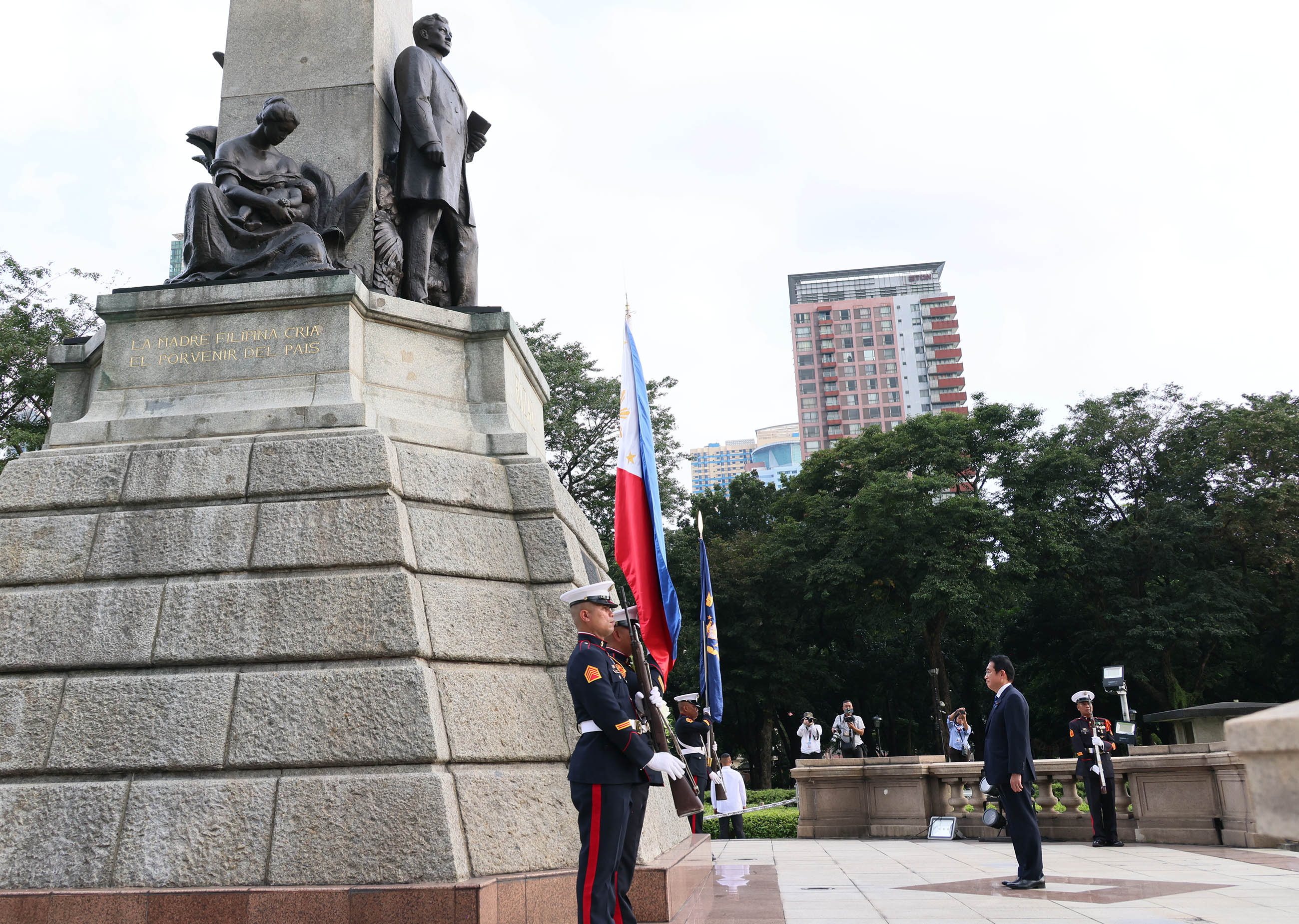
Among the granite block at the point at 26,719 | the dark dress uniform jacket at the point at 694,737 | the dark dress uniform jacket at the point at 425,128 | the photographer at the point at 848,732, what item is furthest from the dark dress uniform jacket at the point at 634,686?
the photographer at the point at 848,732

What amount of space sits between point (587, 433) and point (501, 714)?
78.4 feet

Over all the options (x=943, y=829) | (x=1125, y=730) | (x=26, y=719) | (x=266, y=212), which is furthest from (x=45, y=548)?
(x=1125, y=730)

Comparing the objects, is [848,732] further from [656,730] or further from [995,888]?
[656,730]

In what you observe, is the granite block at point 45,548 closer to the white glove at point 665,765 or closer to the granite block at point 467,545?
the granite block at point 467,545

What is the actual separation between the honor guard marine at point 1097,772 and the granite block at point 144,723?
33.7ft

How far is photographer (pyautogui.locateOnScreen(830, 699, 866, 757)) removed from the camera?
17.8m

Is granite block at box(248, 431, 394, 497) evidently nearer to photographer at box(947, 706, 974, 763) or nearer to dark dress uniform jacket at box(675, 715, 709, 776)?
dark dress uniform jacket at box(675, 715, 709, 776)

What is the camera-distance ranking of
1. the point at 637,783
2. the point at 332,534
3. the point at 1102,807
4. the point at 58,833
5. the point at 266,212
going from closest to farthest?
1. the point at 637,783
2. the point at 58,833
3. the point at 332,534
4. the point at 266,212
5. the point at 1102,807

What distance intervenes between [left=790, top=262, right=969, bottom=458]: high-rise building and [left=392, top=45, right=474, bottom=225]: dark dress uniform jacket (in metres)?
118

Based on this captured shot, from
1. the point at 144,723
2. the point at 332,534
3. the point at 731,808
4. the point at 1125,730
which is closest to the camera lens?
the point at 144,723

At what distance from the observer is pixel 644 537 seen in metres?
8.54

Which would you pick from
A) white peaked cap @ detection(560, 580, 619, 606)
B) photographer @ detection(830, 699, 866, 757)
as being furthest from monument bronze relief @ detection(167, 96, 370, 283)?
photographer @ detection(830, 699, 866, 757)

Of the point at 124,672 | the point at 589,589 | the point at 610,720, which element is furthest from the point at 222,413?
the point at 610,720

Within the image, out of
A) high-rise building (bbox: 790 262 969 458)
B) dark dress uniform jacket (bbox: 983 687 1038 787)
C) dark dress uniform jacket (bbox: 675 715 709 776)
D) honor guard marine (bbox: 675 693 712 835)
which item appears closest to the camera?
dark dress uniform jacket (bbox: 983 687 1038 787)
